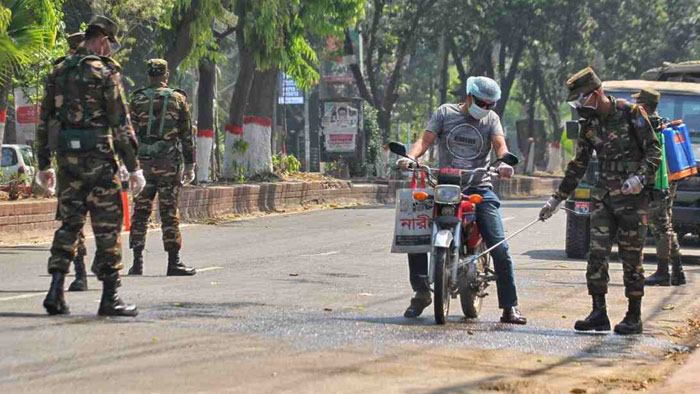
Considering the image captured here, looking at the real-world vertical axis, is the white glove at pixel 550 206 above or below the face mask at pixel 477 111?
below

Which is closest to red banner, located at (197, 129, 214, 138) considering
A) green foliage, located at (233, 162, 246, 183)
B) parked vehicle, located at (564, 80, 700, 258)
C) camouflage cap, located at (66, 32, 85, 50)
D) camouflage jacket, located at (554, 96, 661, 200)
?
green foliage, located at (233, 162, 246, 183)

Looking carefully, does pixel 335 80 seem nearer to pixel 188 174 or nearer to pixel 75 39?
pixel 188 174

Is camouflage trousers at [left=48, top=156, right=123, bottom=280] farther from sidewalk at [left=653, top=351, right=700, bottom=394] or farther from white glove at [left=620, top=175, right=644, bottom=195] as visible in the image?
sidewalk at [left=653, top=351, right=700, bottom=394]

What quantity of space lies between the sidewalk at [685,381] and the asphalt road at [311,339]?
11cm

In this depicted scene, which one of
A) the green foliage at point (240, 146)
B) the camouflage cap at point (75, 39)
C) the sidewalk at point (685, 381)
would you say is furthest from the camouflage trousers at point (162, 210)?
the green foliage at point (240, 146)

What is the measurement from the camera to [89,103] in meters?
8.48

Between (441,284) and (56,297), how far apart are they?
2490mm

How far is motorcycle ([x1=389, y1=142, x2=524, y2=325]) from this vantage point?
343 inches

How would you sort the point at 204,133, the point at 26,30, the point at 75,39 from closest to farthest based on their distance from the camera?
1. the point at 75,39
2. the point at 26,30
3. the point at 204,133

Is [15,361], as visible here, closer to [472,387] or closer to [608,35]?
[472,387]

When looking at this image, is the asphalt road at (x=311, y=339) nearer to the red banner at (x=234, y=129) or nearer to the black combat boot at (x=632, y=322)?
the black combat boot at (x=632, y=322)

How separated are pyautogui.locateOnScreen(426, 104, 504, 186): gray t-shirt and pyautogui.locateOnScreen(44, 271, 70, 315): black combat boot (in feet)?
8.85

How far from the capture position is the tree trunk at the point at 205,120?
87.5 feet

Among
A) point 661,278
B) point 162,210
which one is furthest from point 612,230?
point 162,210
